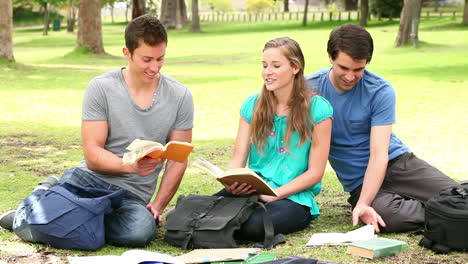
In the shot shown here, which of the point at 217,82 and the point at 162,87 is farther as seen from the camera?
the point at 217,82

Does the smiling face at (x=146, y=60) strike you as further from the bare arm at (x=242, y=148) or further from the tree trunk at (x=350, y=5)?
the tree trunk at (x=350, y=5)

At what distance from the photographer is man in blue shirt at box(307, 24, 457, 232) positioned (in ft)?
17.4

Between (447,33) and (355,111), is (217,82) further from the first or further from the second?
(447,33)

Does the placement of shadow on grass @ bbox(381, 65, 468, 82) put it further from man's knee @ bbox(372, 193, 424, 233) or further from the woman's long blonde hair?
the woman's long blonde hair

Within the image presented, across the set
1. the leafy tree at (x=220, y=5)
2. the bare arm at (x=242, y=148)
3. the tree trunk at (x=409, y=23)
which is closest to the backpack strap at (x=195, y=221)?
the bare arm at (x=242, y=148)

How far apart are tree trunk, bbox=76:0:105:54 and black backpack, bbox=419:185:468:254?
21.8 m

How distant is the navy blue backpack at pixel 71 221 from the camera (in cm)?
486

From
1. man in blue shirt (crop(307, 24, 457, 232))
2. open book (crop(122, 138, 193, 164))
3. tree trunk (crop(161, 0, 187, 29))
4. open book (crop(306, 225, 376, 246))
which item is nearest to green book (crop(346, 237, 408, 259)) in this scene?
open book (crop(306, 225, 376, 246))

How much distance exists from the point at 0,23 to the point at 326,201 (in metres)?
15.4

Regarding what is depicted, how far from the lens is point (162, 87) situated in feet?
18.0

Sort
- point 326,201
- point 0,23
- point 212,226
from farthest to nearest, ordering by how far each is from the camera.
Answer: point 0,23 < point 326,201 < point 212,226

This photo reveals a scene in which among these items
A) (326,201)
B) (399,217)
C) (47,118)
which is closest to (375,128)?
(399,217)

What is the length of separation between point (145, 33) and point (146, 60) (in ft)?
0.59

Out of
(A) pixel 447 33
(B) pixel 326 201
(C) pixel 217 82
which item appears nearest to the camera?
(B) pixel 326 201
